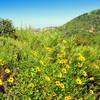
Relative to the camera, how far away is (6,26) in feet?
33.3

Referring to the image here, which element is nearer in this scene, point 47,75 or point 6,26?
point 47,75

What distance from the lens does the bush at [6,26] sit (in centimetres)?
994

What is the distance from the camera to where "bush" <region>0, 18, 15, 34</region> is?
994 centimetres

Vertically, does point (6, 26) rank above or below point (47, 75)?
above

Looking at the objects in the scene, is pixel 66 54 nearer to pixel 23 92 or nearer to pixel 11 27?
pixel 23 92

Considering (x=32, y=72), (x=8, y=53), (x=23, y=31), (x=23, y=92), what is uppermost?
(x=23, y=31)

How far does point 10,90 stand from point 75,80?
5.27 feet

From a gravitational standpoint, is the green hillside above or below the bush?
below

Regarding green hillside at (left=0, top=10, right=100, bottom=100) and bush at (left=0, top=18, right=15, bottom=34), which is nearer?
green hillside at (left=0, top=10, right=100, bottom=100)

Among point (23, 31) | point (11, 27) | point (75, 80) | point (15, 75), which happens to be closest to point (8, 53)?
point (15, 75)

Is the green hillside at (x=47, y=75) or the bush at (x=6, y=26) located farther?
the bush at (x=6, y=26)

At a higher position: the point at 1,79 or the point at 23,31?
the point at 23,31

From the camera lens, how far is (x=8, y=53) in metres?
6.12

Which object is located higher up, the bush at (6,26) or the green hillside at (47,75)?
the bush at (6,26)
